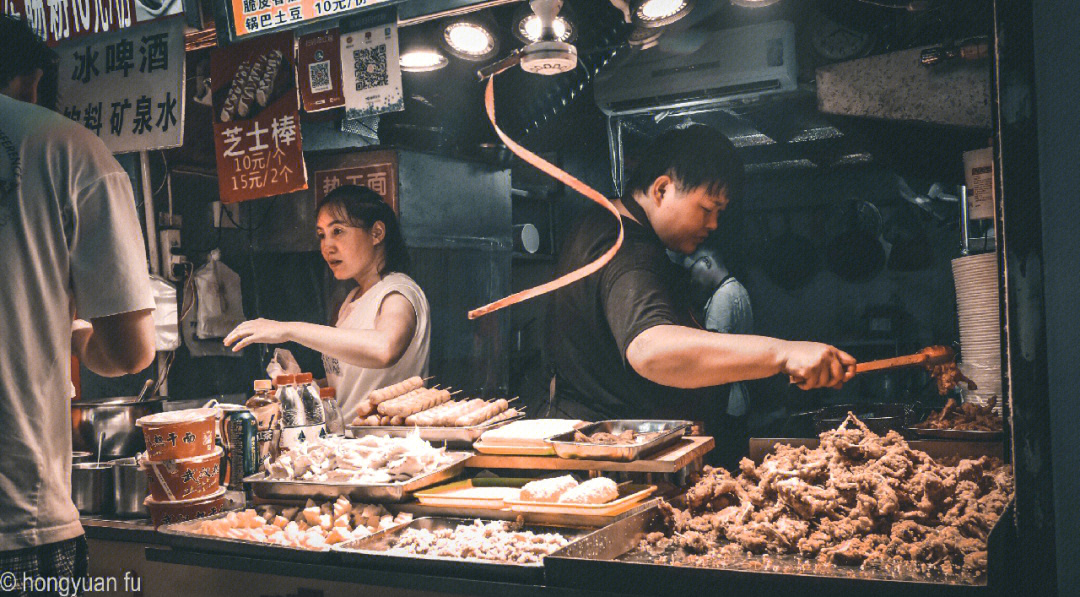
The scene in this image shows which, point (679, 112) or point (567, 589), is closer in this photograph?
point (567, 589)

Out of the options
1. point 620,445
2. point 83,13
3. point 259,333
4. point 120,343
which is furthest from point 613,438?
point 83,13

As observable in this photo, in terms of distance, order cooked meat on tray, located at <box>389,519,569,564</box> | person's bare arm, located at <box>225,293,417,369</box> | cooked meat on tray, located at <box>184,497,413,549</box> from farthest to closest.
→ person's bare arm, located at <box>225,293,417,369</box> < cooked meat on tray, located at <box>184,497,413,549</box> < cooked meat on tray, located at <box>389,519,569,564</box>

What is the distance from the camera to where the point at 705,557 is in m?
2.36

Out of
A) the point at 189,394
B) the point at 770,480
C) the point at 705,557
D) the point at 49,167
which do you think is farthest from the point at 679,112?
the point at 189,394

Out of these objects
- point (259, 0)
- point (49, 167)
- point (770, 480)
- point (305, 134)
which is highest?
point (259, 0)

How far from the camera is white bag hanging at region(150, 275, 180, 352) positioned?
488cm

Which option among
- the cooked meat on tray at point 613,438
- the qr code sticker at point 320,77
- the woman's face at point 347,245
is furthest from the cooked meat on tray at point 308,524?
the qr code sticker at point 320,77

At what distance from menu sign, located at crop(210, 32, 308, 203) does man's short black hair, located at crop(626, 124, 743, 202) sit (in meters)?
1.81

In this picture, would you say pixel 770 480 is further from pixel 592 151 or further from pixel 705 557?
pixel 592 151

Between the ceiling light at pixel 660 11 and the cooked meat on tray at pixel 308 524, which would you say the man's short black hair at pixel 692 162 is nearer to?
the ceiling light at pixel 660 11

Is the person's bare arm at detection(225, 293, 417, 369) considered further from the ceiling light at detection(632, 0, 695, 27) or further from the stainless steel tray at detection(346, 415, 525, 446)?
the ceiling light at detection(632, 0, 695, 27)

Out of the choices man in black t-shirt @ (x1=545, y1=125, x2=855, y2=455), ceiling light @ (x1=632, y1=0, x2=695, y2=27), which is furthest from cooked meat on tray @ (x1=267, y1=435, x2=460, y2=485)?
ceiling light @ (x1=632, y1=0, x2=695, y2=27)

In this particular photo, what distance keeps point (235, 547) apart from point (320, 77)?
2.44 m

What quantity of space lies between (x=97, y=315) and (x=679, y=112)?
111 inches
